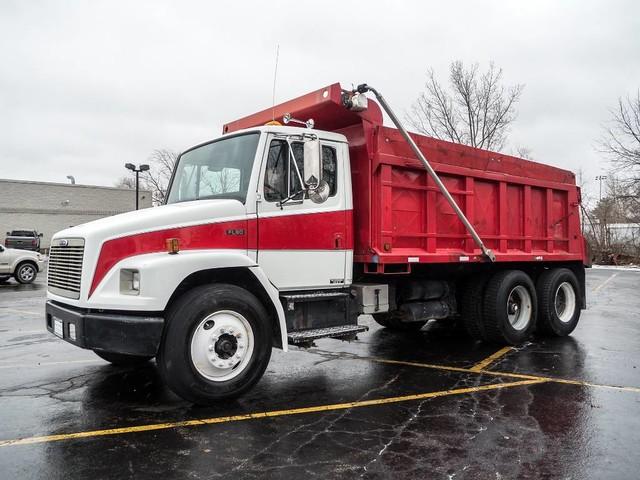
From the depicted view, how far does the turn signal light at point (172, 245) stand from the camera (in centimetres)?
497

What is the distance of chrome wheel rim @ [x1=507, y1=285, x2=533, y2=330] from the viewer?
8.40 m

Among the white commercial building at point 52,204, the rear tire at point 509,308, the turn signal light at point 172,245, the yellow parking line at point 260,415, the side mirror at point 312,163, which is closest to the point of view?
the yellow parking line at point 260,415

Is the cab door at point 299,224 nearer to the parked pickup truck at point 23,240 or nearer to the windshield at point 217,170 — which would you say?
the windshield at point 217,170

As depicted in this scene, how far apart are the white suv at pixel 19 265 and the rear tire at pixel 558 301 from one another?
16.9m

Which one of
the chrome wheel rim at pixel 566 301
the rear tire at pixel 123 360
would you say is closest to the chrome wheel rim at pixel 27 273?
the rear tire at pixel 123 360

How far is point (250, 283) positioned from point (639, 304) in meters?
12.2

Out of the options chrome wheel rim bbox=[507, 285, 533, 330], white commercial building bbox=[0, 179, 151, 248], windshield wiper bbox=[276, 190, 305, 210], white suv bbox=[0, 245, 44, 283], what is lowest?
chrome wheel rim bbox=[507, 285, 533, 330]

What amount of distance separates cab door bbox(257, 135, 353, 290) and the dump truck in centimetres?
2

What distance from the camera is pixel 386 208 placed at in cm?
642

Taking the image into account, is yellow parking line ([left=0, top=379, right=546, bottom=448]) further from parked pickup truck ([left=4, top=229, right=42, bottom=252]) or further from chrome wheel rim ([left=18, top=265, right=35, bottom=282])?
parked pickup truck ([left=4, top=229, right=42, bottom=252])

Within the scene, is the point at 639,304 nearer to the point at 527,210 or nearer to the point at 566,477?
the point at 527,210

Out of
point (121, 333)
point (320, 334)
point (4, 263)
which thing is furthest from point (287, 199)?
point (4, 263)

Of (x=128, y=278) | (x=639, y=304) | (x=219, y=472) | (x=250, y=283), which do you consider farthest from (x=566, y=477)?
(x=639, y=304)

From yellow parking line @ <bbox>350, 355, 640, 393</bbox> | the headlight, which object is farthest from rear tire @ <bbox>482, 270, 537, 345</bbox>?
the headlight
